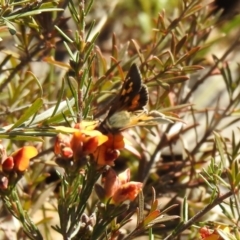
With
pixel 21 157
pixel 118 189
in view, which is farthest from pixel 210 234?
pixel 21 157

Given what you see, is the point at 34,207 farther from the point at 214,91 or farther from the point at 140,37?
the point at 140,37

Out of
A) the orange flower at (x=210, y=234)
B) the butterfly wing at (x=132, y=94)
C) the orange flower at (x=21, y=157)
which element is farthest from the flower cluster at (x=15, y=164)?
the orange flower at (x=210, y=234)

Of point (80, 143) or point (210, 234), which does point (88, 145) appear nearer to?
point (80, 143)

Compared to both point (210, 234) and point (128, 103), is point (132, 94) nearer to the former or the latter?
point (128, 103)

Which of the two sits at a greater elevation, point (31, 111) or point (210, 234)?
point (31, 111)

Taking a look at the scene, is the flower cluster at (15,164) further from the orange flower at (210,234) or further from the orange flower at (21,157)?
Answer: the orange flower at (210,234)

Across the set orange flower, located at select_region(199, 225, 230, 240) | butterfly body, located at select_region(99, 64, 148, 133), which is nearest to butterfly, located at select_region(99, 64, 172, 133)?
butterfly body, located at select_region(99, 64, 148, 133)

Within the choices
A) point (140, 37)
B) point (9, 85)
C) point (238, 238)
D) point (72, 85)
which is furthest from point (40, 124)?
point (140, 37)

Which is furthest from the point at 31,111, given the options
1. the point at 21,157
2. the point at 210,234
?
the point at 210,234
